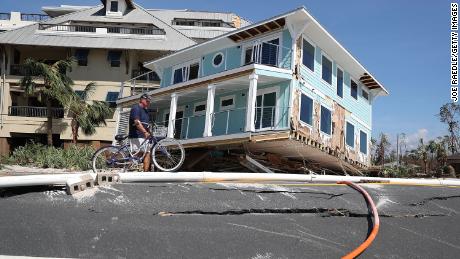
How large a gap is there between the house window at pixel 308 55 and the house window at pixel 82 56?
21180mm

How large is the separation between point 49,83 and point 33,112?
492 centimetres

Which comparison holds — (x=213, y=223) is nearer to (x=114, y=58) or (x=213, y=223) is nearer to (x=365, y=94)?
(x=365, y=94)

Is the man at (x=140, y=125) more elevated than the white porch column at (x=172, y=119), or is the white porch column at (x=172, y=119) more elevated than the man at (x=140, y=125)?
the white porch column at (x=172, y=119)

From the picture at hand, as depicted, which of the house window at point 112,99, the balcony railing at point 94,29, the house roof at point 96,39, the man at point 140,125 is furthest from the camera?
the balcony railing at point 94,29

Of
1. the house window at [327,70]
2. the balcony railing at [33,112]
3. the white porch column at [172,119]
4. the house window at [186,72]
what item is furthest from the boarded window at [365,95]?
the balcony railing at [33,112]

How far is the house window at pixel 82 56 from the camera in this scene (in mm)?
35281

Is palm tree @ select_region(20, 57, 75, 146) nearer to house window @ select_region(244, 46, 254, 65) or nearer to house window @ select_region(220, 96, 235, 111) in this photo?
house window @ select_region(220, 96, 235, 111)

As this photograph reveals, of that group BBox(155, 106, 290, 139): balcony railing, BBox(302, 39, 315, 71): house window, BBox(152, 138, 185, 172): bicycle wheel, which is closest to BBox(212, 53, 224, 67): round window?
BBox(155, 106, 290, 139): balcony railing

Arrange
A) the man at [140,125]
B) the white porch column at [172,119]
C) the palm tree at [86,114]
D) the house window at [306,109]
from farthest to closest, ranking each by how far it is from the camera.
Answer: the palm tree at [86,114]
the white porch column at [172,119]
the house window at [306,109]
the man at [140,125]

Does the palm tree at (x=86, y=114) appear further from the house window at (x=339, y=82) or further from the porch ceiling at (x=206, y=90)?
the house window at (x=339, y=82)

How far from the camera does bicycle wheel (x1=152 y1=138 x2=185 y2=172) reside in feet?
30.0

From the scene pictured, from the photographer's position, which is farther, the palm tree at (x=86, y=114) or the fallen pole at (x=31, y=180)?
the palm tree at (x=86, y=114)

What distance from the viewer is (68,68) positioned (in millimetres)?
32969

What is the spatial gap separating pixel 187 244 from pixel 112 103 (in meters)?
31.9
